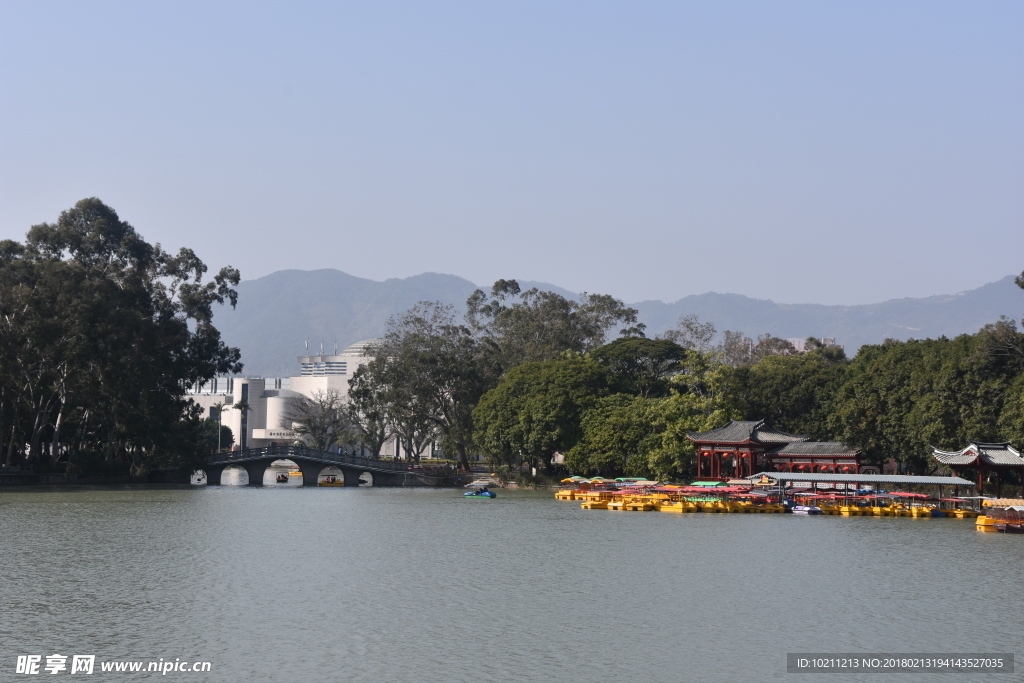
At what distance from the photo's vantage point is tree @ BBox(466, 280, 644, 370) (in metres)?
105

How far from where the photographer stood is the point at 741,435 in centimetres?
7712

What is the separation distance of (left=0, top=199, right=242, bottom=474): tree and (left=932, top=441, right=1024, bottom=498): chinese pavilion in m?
53.7

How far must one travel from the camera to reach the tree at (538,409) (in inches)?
3287

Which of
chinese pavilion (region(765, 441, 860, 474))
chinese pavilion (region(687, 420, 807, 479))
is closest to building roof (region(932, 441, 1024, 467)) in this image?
chinese pavilion (region(765, 441, 860, 474))

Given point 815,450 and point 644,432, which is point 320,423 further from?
point 815,450

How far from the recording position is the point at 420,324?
10425 centimetres

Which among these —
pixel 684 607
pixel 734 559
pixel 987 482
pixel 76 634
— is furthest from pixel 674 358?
pixel 76 634

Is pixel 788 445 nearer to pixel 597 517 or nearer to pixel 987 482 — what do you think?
pixel 987 482

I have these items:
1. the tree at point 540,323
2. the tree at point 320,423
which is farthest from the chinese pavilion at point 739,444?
the tree at point 320,423

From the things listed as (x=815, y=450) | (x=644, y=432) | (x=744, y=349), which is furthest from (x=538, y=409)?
(x=744, y=349)

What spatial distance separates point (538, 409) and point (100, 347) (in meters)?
32.4

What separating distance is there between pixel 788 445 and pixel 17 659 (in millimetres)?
62783

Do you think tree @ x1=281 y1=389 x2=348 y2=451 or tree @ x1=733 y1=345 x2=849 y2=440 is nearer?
tree @ x1=733 y1=345 x2=849 y2=440

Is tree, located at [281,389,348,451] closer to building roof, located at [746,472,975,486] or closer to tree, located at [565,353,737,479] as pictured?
tree, located at [565,353,737,479]
